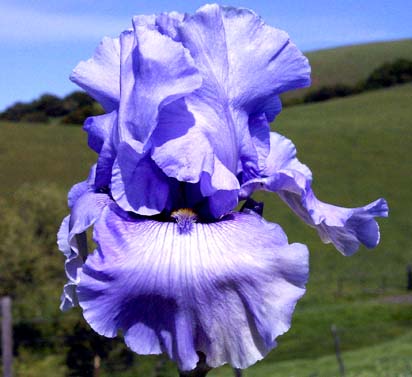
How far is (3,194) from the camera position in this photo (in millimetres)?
39688

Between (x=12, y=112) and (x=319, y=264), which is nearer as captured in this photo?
(x=319, y=264)

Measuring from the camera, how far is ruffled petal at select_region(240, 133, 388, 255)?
160cm

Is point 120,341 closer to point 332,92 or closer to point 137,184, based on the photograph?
point 137,184

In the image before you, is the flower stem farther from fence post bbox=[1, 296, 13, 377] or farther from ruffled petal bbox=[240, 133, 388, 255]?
fence post bbox=[1, 296, 13, 377]

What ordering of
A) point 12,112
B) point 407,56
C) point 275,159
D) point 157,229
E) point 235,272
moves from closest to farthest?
point 235,272
point 157,229
point 275,159
point 12,112
point 407,56

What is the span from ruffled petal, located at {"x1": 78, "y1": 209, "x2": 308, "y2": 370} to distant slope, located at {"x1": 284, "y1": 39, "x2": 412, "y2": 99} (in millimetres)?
72346

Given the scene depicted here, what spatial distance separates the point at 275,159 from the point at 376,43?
86.2 m

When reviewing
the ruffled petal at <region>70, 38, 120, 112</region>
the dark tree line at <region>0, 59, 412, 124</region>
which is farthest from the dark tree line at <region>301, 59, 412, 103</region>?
the ruffled petal at <region>70, 38, 120, 112</region>

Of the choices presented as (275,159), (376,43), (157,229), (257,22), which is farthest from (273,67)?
(376,43)

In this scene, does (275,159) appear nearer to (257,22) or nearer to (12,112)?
(257,22)

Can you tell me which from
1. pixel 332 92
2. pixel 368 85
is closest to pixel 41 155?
pixel 332 92

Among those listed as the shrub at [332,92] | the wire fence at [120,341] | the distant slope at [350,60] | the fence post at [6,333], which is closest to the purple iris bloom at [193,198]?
the wire fence at [120,341]

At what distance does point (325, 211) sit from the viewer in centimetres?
164

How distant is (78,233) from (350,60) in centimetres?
7908
